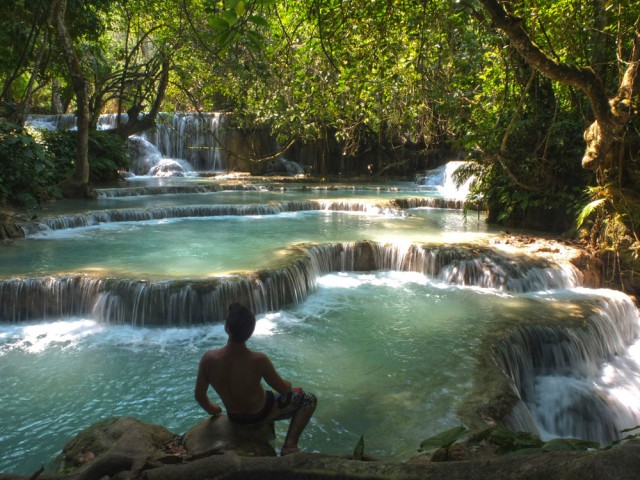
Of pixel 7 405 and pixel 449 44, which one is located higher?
pixel 449 44

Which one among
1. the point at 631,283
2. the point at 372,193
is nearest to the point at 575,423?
the point at 631,283

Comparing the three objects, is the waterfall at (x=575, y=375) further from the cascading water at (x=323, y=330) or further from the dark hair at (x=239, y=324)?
the dark hair at (x=239, y=324)

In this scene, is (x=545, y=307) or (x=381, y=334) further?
(x=545, y=307)

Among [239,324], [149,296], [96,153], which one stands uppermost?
[96,153]

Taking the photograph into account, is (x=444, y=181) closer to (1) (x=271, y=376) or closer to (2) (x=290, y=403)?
(2) (x=290, y=403)

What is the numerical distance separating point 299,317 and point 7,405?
3.73m

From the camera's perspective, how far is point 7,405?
196 inches

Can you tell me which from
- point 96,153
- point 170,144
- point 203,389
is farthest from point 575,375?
point 170,144

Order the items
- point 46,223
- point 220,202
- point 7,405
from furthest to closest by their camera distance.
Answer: point 220,202, point 46,223, point 7,405

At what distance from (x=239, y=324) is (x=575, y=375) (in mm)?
5061

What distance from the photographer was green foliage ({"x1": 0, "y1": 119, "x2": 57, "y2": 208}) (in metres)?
11.3

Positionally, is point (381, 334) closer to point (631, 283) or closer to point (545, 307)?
point (545, 307)

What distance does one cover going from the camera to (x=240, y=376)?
128 inches

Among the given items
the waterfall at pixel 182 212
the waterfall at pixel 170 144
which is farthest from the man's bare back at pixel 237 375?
the waterfall at pixel 170 144
